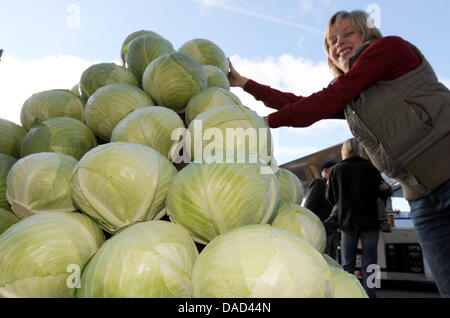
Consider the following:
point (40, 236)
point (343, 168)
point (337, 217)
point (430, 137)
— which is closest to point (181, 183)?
point (40, 236)

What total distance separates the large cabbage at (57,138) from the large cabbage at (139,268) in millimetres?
1025

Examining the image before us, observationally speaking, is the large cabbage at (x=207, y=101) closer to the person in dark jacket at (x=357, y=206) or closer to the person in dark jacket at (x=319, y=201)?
the person in dark jacket at (x=357, y=206)

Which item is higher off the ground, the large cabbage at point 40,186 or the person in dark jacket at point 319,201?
the large cabbage at point 40,186

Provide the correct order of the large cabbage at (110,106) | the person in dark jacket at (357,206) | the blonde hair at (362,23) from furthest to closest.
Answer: the person in dark jacket at (357,206), the blonde hair at (362,23), the large cabbage at (110,106)

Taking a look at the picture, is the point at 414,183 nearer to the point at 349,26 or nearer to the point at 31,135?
the point at 349,26

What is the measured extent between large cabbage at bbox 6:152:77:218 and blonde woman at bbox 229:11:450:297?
4.39ft

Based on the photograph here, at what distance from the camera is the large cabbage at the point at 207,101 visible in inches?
68.0

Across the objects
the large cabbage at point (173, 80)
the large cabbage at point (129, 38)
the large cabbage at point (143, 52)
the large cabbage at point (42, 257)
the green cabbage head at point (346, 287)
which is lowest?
the green cabbage head at point (346, 287)

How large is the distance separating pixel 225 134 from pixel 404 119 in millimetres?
1283

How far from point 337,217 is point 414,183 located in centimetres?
341

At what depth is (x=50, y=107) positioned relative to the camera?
2035 mm

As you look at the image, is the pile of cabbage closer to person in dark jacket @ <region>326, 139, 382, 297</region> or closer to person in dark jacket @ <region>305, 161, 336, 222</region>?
person in dark jacket @ <region>326, 139, 382, 297</region>

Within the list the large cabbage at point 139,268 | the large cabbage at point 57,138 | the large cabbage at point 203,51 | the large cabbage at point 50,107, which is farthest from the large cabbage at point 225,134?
the large cabbage at point 203,51

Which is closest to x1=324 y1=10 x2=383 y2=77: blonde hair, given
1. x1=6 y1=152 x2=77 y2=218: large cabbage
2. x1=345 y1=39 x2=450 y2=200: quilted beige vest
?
x1=345 y1=39 x2=450 y2=200: quilted beige vest
